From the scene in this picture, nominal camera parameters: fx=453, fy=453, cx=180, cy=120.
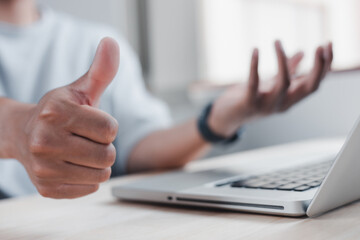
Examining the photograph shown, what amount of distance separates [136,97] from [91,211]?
64cm

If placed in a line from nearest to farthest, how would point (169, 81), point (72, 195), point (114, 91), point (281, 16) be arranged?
point (72, 195) → point (114, 91) → point (169, 81) → point (281, 16)

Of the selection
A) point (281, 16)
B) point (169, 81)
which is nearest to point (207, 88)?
point (169, 81)

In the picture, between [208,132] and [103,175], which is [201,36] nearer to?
[208,132]

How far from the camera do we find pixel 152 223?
1.33ft

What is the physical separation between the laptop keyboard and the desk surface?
37mm

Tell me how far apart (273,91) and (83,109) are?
32cm

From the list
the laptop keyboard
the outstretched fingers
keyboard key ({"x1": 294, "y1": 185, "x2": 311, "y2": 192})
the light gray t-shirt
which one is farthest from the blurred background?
keyboard key ({"x1": 294, "y1": 185, "x2": 311, "y2": 192})

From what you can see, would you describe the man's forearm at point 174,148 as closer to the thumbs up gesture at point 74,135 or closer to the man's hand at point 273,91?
the man's hand at point 273,91

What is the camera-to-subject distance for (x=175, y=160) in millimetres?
878

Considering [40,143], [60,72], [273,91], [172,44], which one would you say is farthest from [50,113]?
[172,44]

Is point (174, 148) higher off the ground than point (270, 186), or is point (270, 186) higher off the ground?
point (270, 186)

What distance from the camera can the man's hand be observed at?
58 centimetres

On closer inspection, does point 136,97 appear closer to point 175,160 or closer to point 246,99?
point 175,160

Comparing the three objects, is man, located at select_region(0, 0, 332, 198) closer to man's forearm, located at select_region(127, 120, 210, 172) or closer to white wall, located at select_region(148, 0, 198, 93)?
man's forearm, located at select_region(127, 120, 210, 172)
